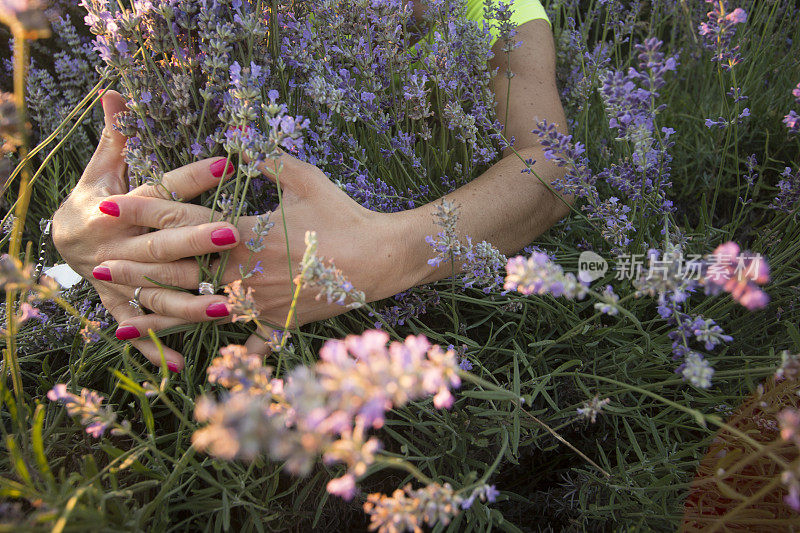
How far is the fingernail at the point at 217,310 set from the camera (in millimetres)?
1055

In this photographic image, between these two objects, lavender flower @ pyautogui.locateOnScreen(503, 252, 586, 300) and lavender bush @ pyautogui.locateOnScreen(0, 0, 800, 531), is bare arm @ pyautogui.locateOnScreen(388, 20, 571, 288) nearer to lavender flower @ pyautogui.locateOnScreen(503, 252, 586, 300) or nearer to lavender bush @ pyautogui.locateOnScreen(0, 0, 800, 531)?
lavender bush @ pyautogui.locateOnScreen(0, 0, 800, 531)

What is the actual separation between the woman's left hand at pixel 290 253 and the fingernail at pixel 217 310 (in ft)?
0.23

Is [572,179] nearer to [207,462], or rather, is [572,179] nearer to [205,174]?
[205,174]

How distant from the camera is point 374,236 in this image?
3.83 ft

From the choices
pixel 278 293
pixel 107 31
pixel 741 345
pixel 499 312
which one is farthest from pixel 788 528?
pixel 107 31

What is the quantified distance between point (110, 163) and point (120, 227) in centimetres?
22

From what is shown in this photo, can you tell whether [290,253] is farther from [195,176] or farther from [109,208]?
[109,208]

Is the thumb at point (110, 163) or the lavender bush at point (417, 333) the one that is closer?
the lavender bush at point (417, 333)

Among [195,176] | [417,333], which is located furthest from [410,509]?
[195,176]

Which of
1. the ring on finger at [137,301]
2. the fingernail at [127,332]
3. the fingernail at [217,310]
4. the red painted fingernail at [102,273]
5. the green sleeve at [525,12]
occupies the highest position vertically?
the green sleeve at [525,12]

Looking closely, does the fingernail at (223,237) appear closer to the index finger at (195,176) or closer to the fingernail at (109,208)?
the index finger at (195,176)

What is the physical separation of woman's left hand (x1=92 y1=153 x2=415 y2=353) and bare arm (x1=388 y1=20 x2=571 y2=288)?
5cm

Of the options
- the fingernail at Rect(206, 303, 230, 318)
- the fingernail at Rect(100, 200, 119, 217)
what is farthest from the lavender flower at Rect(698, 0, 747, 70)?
the fingernail at Rect(100, 200, 119, 217)

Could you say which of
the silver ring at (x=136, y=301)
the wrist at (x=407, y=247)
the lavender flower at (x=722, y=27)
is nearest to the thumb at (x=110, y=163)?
the silver ring at (x=136, y=301)
